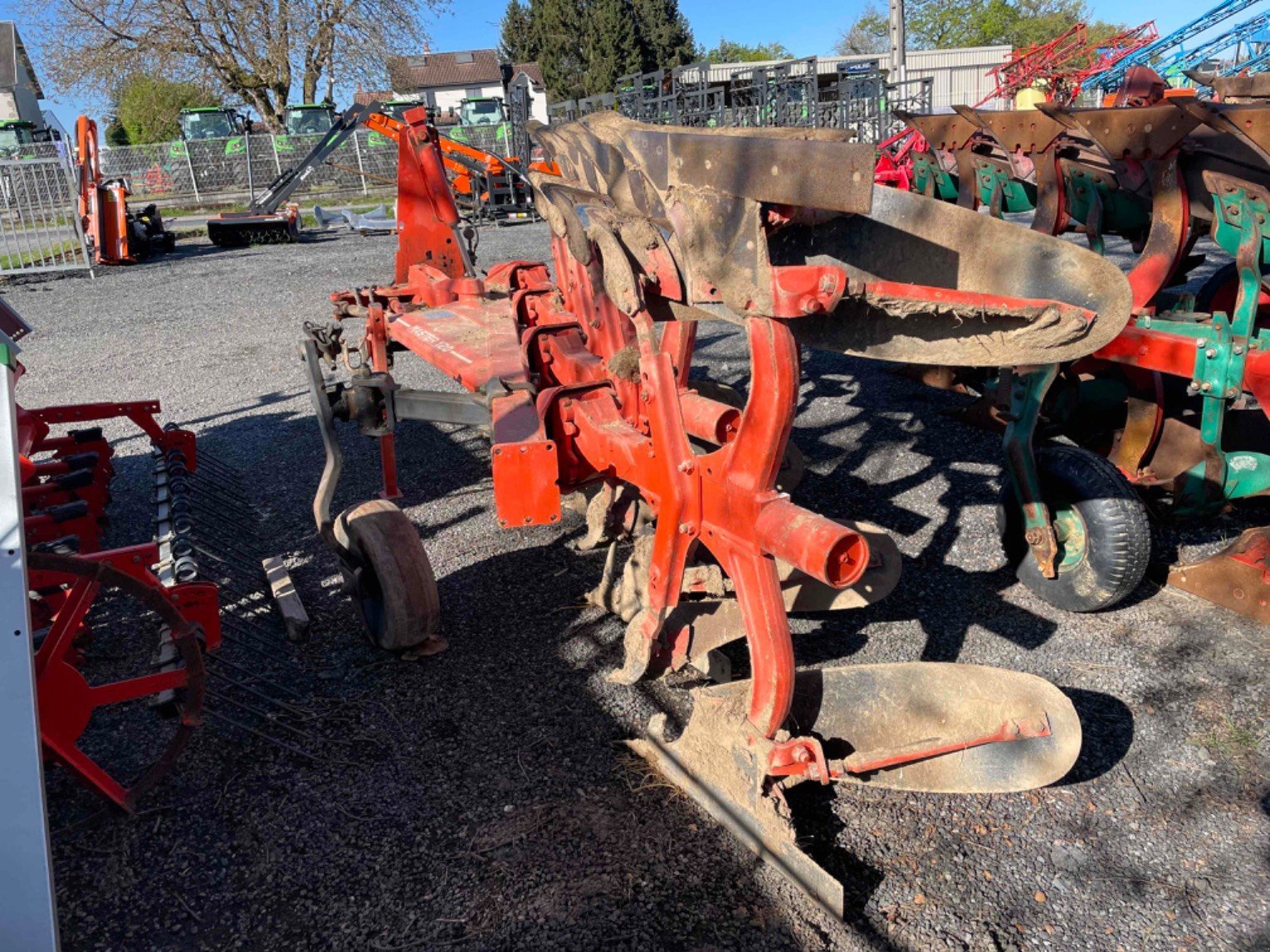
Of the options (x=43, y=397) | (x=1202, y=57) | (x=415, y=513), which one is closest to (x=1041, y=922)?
(x=415, y=513)

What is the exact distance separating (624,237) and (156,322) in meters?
9.23

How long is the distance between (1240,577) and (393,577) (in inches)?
116

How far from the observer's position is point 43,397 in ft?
23.6

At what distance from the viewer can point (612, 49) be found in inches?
1722

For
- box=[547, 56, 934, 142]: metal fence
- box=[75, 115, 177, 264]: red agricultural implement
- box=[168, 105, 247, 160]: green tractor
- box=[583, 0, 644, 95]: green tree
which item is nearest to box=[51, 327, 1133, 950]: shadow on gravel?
box=[75, 115, 177, 264]: red agricultural implement

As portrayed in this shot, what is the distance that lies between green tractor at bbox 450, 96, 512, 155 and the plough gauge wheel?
20.7 metres

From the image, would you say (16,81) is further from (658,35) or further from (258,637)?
(258,637)

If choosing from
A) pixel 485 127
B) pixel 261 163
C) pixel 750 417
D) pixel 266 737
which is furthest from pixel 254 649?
pixel 261 163

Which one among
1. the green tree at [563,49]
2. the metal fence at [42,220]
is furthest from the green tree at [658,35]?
the metal fence at [42,220]

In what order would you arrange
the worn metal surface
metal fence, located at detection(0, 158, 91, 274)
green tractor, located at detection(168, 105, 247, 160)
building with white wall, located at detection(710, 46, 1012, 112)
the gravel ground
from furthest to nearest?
building with white wall, located at detection(710, 46, 1012, 112) → green tractor, located at detection(168, 105, 247, 160) → metal fence, located at detection(0, 158, 91, 274) → the gravel ground → the worn metal surface

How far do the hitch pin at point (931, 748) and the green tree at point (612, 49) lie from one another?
44855 millimetres

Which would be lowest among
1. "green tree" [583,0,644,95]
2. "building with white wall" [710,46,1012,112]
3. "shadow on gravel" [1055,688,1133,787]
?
"shadow on gravel" [1055,688,1133,787]

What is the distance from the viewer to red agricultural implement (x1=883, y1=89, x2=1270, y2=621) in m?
3.26

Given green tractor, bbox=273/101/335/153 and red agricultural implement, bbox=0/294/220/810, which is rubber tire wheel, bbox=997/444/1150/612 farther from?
green tractor, bbox=273/101/335/153
